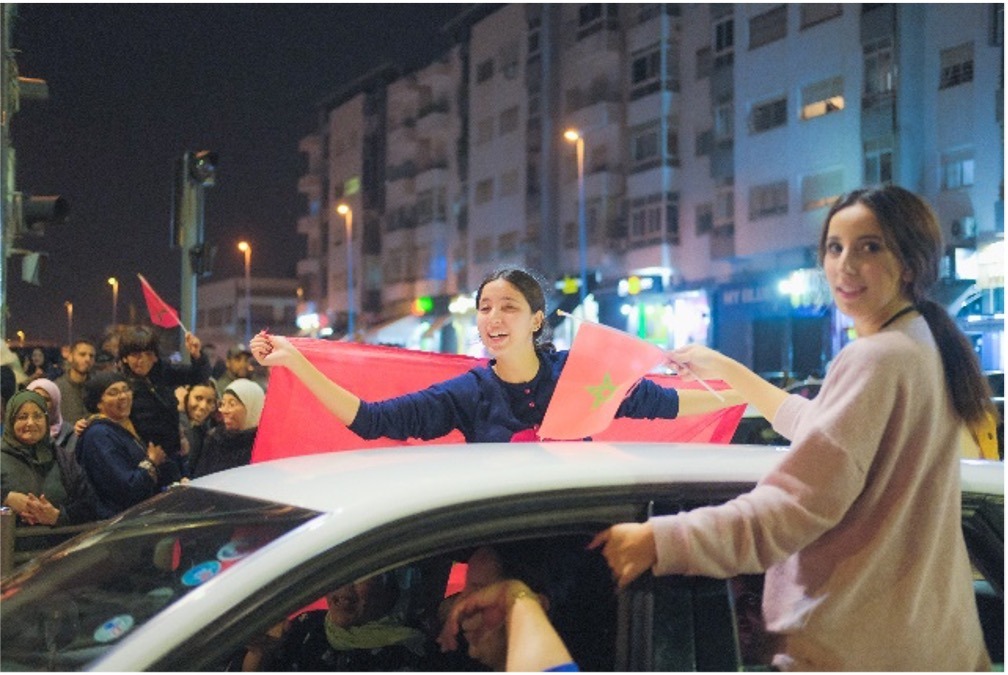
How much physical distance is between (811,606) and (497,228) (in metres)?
47.0

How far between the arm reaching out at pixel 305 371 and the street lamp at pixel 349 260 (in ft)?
182

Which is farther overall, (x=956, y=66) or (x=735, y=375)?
(x=956, y=66)

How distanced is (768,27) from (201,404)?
3036cm

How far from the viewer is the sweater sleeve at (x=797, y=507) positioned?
2.17 meters

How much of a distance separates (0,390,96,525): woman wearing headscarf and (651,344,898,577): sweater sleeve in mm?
4559

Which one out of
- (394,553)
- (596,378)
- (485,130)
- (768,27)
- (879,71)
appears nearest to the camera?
(394,553)

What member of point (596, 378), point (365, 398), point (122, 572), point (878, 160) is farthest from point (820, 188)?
point (122, 572)

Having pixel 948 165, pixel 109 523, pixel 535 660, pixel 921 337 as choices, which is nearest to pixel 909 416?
pixel 921 337

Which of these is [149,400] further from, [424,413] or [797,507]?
[797,507]

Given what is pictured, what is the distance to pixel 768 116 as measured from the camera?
34.8 m

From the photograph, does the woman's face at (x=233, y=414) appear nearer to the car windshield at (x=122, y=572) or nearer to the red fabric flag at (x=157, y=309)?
the red fabric flag at (x=157, y=309)

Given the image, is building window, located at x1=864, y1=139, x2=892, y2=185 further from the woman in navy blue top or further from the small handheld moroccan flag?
the small handheld moroccan flag

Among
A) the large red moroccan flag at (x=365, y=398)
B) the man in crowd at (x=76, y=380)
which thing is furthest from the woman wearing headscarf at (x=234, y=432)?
the man in crowd at (x=76, y=380)

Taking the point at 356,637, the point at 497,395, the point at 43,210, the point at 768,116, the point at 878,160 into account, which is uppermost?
the point at 768,116
